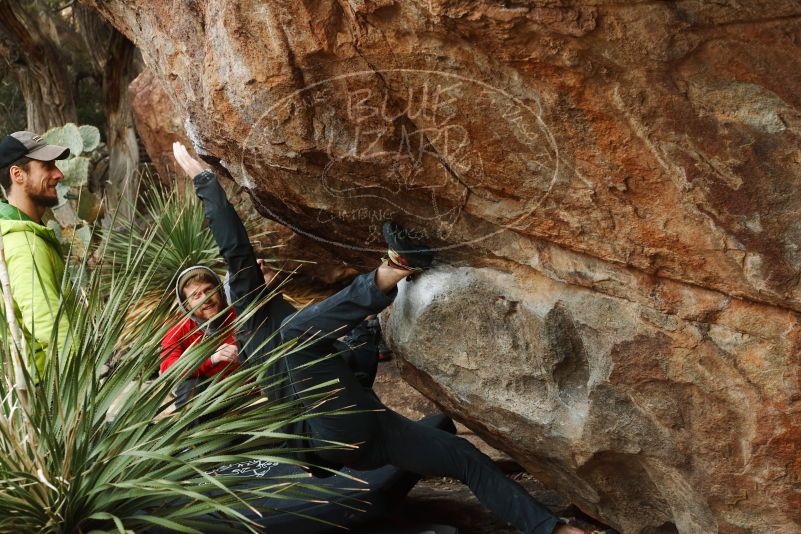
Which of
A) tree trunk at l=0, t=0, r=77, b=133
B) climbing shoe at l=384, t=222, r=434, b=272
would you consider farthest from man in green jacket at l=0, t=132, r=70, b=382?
tree trunk at l=0, t=0, r=77, b=133

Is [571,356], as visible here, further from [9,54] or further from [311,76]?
[9,54]

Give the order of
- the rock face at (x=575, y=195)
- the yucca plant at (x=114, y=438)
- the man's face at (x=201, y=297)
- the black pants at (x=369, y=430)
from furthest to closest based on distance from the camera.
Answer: the man's face at (x=201, y=297), the black pants at (x=369, y=430), the yucca plant at (x=114, y=438), the rock face at (x=575, y=195)

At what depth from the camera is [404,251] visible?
3916 mm

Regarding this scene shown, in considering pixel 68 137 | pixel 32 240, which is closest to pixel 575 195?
pixel 32 240

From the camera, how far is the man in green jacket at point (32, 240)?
3.84 meters

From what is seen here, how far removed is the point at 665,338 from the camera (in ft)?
11.2

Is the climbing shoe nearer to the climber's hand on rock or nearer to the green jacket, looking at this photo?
the climber's hand on rock

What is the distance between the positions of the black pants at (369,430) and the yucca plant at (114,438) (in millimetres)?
116

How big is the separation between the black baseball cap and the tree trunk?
21.5 ft

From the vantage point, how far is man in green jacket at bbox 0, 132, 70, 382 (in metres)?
3.84

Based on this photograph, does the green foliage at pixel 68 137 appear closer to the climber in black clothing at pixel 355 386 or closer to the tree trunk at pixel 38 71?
the tree trunk at pixel 38 71

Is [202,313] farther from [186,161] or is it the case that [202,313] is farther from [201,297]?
[186,161]

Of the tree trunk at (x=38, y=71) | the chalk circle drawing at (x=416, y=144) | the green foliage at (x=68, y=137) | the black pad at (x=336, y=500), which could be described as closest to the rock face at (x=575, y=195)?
the chalk circle drawing at (x=416, y=144)

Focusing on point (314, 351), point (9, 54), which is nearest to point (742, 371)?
point (314, 351)
